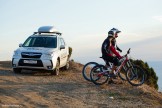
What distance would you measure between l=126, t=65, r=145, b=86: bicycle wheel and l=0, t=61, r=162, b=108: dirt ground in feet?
0.74

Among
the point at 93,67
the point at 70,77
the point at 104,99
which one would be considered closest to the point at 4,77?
the point at 70,77

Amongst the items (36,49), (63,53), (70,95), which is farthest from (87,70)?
(63,53)

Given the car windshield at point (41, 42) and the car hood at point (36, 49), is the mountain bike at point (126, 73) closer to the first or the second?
the car hood at point (36, 49)

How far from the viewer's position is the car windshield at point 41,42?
17.9m

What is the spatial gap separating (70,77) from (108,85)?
2925mm

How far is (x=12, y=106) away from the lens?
10.1 metres

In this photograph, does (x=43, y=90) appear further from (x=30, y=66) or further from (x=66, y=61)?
(x=66, y=61)

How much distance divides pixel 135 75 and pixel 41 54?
454cm

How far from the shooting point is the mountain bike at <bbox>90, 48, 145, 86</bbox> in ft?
45.8

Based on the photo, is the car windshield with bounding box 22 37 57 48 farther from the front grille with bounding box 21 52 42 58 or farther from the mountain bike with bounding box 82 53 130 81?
the mountain bike with bounding box 82 53 130 81

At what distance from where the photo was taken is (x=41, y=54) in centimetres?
1673

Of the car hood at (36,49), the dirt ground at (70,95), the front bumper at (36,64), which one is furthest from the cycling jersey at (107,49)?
the car hood at (36,49)

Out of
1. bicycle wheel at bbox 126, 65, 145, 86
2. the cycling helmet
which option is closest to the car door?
the cycling helmet

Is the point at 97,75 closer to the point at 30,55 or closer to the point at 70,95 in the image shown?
the point at 70,95
